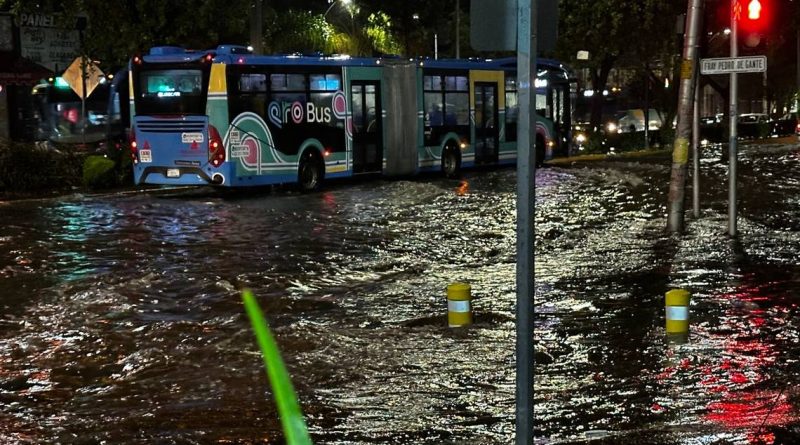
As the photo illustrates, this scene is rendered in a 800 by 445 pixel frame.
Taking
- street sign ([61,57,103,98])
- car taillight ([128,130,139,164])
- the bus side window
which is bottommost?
car taillight ([128,130,139,164])

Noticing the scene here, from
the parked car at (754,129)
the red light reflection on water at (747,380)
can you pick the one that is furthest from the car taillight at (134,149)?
the parked car at (754,129)

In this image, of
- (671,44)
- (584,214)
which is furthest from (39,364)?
(671,44)

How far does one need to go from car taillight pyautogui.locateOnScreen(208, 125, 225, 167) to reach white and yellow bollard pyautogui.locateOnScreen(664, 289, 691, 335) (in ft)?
49.6

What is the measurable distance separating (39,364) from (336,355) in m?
2.50

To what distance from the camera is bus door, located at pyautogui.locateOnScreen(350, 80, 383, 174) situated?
27672 mm

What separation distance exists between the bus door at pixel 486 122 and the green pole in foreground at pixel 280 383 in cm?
2000

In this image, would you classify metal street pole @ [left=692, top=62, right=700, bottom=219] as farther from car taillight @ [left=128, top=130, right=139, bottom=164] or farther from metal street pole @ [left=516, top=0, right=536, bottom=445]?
car taillight @ [left=128, top=130, right=139, bottom=164]

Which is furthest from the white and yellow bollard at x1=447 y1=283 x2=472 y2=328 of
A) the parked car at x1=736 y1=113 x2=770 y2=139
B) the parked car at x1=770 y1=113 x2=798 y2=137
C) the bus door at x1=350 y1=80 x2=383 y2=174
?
the parked car at x1=770 y1=113 x2=798 y2=137

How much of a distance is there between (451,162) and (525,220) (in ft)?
83.2

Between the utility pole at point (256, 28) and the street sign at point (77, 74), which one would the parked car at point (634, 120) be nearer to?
the utility pole at point (256, 28)

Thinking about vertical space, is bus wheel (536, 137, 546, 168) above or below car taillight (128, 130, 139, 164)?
below

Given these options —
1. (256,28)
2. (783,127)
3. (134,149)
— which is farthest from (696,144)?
(783,127)

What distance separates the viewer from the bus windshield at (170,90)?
78.4ft

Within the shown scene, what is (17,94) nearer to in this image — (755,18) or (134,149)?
(134,149)
